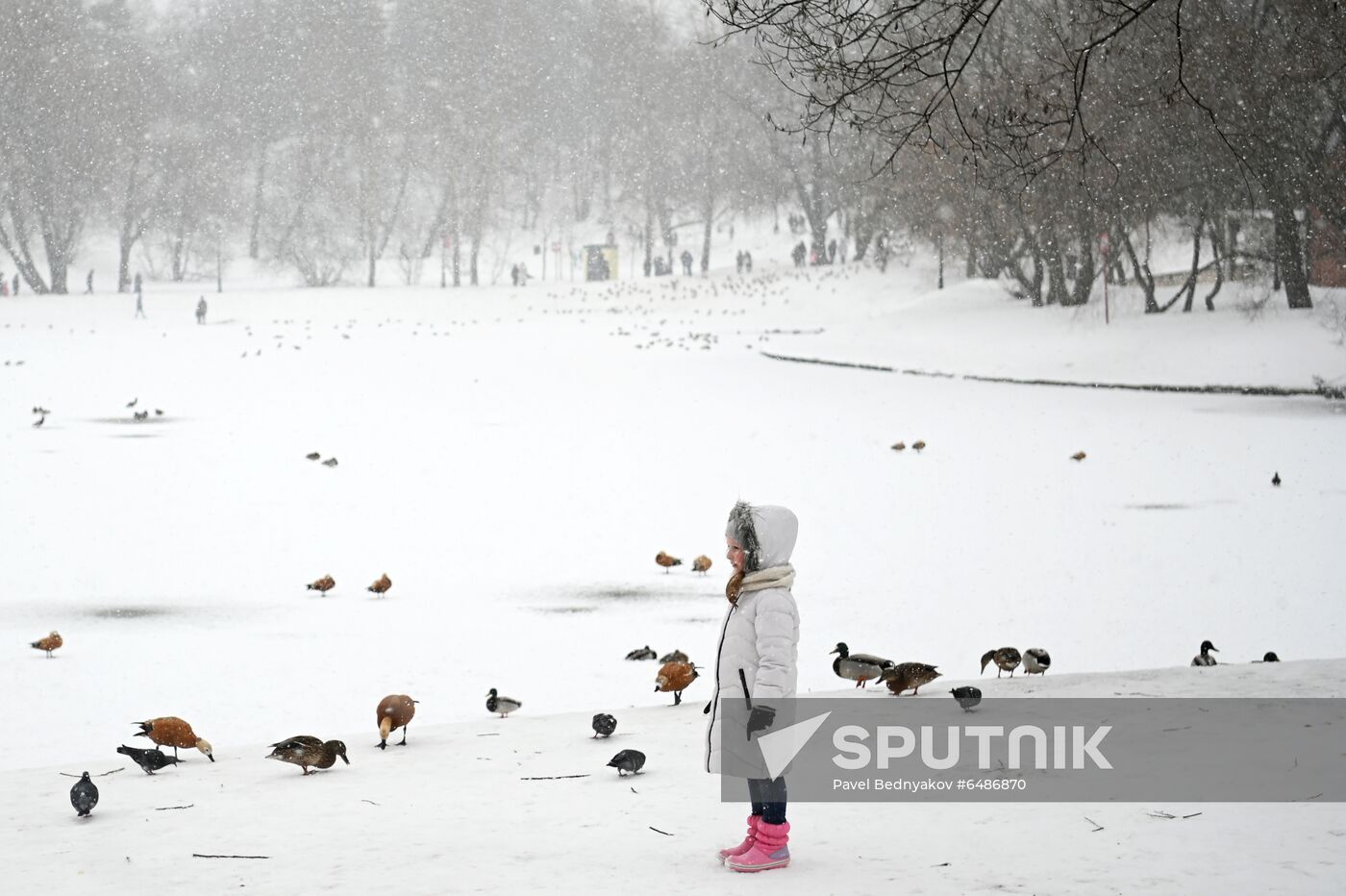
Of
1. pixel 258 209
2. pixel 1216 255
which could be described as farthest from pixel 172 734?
pixel 258 209

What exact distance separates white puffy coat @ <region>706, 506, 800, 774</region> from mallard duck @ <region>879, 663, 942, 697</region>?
2.34 meters

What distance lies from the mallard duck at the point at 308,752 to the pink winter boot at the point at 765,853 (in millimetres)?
2373

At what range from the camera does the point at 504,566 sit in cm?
1219

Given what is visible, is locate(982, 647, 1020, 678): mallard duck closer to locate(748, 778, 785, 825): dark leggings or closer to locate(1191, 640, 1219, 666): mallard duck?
locate(1191, 640, 1219, 666): mallard duck

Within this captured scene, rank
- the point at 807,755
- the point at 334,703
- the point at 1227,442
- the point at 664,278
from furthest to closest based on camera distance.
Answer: the point at 664,278, the point at 1227,442, the point at 334,703, the point at 807,755

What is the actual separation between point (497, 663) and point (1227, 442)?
13.6 metres

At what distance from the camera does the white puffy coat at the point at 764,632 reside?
4.52m

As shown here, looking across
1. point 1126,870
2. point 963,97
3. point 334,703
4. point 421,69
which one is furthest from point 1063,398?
point 421,69

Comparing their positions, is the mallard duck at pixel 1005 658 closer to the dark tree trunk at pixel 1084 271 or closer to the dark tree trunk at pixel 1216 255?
the dark tree trunk at pixel 1216 255

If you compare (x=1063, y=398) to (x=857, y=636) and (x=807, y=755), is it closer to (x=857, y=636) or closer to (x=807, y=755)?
(x=857, y=636)

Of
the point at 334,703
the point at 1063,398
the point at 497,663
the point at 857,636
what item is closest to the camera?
the point at 334,703

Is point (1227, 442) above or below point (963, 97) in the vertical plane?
below

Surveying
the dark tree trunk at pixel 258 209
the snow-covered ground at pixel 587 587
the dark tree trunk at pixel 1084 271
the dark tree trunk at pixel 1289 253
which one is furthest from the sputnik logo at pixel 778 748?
the dark tree trunk at pixel 258 209

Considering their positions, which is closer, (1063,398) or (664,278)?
(1063,398)
